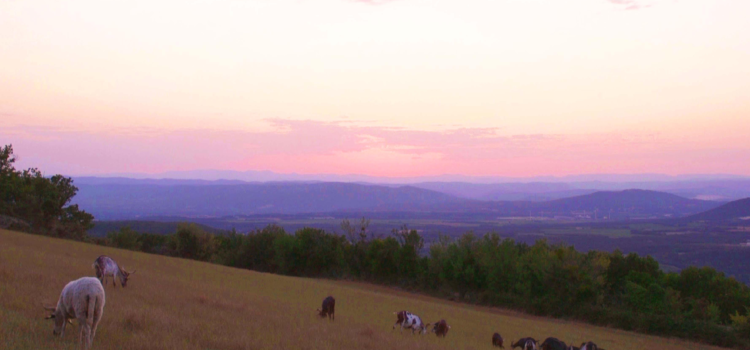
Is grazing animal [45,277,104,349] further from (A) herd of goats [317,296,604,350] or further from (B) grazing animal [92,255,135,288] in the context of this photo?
(A) herd of goats [317,296,604,350]

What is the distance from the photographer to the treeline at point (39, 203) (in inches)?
2291

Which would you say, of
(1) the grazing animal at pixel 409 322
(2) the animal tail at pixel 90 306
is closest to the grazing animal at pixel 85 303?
(2) the animal tail at pixel 90 306

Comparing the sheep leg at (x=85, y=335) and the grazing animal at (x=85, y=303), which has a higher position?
the grazing animal at (x=85, y=303)

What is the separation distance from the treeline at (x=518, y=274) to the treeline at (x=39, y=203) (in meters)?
4.35

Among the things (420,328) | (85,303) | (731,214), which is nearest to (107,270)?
(85,303)

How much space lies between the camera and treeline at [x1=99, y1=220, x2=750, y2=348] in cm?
4566

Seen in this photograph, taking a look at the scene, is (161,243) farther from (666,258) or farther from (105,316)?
(666,258)

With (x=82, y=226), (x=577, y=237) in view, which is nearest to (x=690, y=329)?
(x=82, y=226)

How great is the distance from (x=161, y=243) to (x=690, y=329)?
2876 inches

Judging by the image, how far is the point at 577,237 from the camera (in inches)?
5768

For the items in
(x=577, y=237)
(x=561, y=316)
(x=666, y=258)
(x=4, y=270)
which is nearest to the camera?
(x=4, y=270)

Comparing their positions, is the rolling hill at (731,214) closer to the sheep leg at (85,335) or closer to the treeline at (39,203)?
the treeline at (39,203)

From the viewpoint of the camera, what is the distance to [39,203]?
6056 centimetres

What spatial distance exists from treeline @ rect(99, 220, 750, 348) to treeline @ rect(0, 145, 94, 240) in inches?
171
